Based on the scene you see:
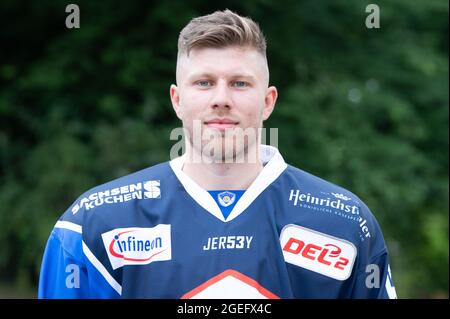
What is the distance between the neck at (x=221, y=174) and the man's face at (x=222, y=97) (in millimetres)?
70

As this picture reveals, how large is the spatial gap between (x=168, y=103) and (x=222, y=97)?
601 centimetres

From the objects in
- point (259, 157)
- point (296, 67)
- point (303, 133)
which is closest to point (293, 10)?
point (296, 67)

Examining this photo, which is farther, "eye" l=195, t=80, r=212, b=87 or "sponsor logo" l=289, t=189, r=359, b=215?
"sponsor logo" l=289, t=189, r=359, b=215

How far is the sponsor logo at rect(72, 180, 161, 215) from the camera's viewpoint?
3.14m

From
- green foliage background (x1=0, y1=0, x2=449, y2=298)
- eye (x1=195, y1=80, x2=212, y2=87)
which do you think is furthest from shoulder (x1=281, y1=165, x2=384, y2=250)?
green foliage background (x1=0, y1=0, x2=449, y2=298)

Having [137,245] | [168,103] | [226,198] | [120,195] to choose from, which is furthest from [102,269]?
[168,103]

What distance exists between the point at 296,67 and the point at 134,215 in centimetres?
621

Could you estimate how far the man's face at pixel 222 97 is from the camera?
2977 millimetres

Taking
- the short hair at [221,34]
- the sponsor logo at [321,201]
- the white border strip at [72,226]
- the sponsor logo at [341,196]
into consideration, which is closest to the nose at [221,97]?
the short hair at [221,34]

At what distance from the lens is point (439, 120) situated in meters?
9.41

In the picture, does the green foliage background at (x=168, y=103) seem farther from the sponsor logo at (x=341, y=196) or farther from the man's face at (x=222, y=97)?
the man's face at (x=222, y=97)

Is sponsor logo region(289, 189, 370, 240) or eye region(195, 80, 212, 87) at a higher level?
eye region(195, 80, 212, 87)

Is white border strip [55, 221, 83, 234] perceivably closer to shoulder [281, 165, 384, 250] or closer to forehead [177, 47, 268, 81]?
forehead [177, 47, 268, 81]
